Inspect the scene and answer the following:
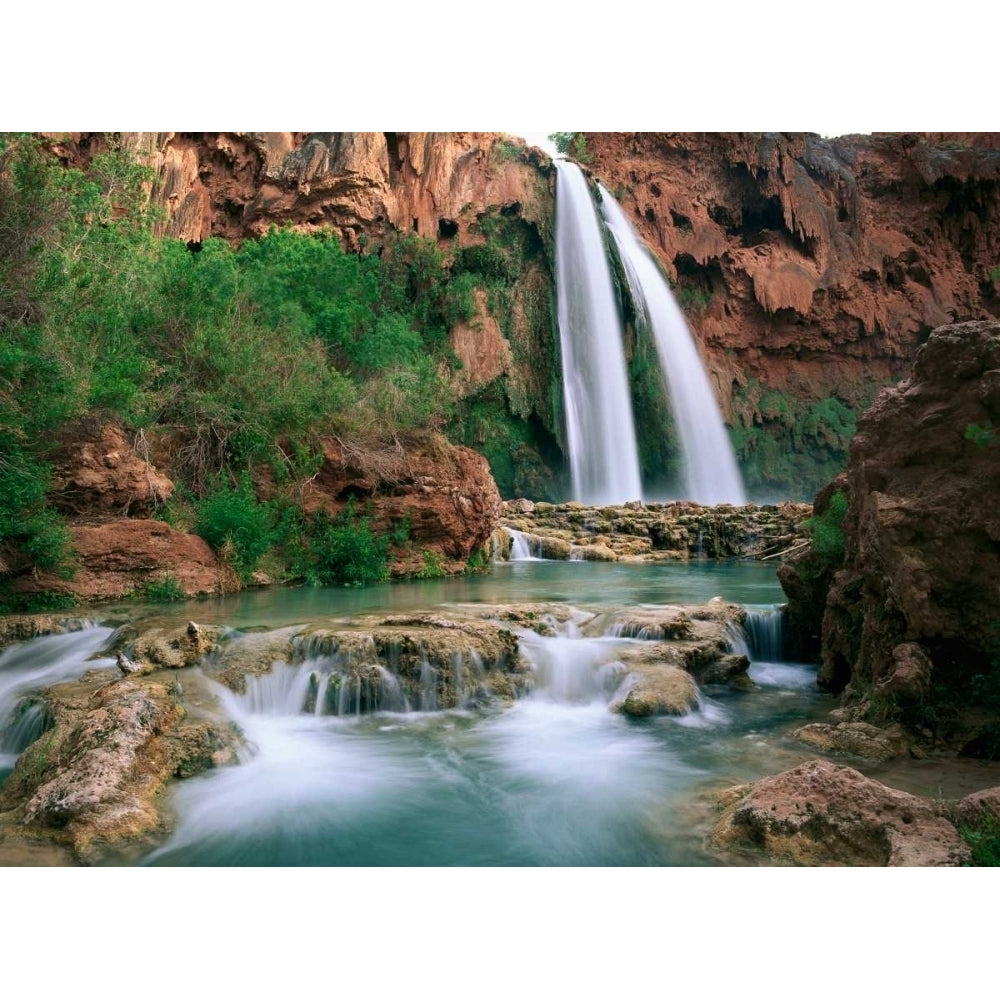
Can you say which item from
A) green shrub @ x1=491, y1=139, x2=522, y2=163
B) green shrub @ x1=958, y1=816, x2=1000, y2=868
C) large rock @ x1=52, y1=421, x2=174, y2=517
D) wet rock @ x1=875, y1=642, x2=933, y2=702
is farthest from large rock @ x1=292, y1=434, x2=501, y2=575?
green shrub @ x1=491, y1=139, x2=522, y2=163

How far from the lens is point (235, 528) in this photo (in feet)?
33.7

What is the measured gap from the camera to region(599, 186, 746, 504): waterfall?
2566cm

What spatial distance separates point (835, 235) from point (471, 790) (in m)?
30.0

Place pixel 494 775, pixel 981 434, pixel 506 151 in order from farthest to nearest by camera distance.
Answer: pixel 506 151
pixel 494 775
pixel 981 434

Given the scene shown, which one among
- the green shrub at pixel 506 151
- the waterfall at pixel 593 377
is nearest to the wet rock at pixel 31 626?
the waterfall at pixel 593 377

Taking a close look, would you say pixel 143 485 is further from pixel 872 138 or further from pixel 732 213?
pixel 872 138

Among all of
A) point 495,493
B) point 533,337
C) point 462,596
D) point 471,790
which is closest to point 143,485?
point 462,596

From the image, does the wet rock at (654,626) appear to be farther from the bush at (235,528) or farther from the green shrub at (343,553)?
the bush at (235,528)

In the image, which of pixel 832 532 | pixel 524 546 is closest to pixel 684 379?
pixel 524 546

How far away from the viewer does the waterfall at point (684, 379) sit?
2566cm

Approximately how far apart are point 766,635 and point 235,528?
20.4 feet

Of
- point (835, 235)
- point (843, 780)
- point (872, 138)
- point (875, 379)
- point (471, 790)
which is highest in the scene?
point (872, 138)

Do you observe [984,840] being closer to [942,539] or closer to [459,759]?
[942,539]

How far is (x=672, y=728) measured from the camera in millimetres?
5566
